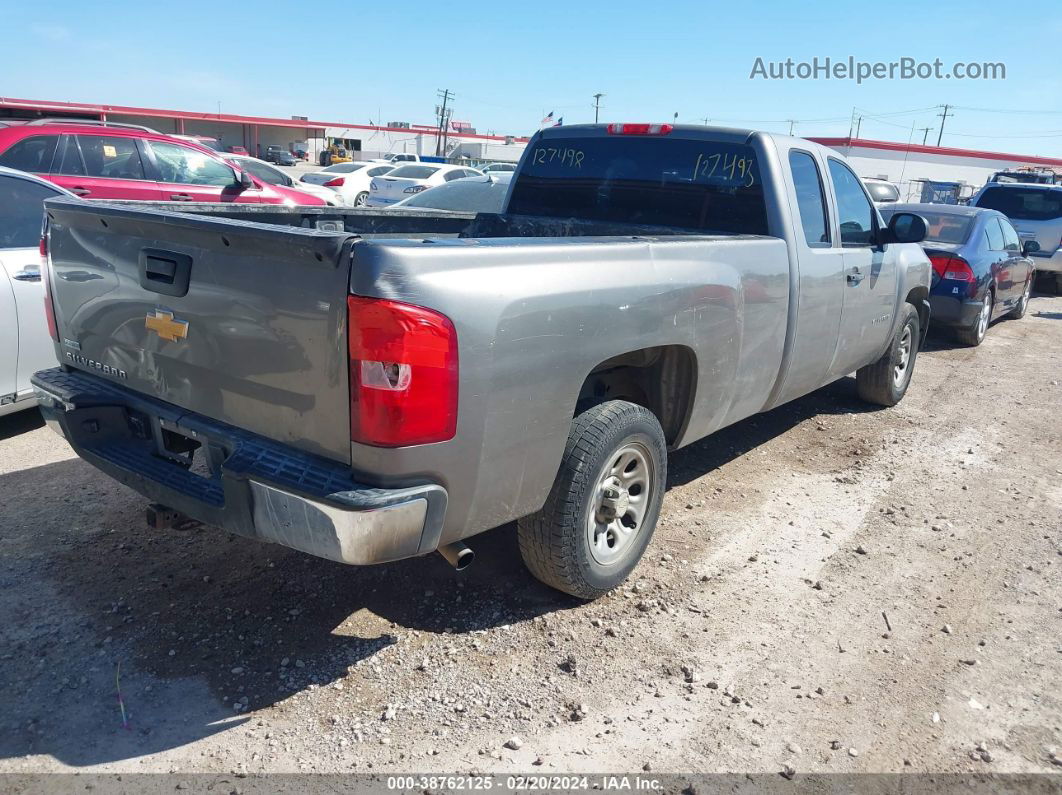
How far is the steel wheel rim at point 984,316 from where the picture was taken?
945cm

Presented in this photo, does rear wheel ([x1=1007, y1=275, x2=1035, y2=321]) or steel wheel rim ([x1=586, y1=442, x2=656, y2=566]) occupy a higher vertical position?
steel wheel rim ([x1=586, y1=442, x2=656, y2=566])

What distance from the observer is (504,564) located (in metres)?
3.85

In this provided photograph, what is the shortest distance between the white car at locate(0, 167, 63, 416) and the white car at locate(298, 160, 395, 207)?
17125 mm

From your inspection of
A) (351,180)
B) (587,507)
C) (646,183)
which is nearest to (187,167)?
(646,183)

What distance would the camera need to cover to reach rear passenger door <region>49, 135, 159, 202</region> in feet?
29.2

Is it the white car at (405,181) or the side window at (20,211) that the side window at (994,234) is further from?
the white car at (405,181)

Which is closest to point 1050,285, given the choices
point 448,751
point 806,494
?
point 806,494

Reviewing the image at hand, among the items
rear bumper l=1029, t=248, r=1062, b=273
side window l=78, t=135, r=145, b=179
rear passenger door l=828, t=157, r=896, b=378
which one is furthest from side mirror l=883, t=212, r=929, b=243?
Result: rear bumper l=1029, t=248, r=1062, b=273

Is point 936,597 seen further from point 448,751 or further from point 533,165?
point 533,165

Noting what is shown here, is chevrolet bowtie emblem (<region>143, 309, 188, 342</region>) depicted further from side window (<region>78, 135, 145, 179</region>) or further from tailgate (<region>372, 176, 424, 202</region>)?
tailgate (<region>372, 176, 424, 202</region>)

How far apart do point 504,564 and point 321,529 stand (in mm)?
1520

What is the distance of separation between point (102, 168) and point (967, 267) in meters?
9.60

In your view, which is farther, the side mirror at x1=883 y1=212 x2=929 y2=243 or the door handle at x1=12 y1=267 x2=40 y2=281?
the side mirror at x1=883 y1=212 x2=929 y2=243

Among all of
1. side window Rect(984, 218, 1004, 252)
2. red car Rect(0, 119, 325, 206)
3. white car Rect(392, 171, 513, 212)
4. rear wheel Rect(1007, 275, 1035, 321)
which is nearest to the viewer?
white car Rect(392, 171, 513, 212)
